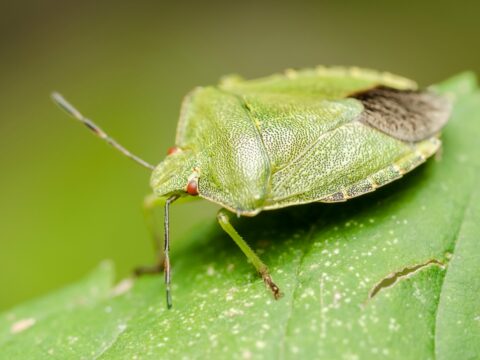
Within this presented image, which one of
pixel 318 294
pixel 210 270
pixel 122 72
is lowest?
pixel 318 294

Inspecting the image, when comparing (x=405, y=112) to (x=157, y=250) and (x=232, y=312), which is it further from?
(x=157, y=250)

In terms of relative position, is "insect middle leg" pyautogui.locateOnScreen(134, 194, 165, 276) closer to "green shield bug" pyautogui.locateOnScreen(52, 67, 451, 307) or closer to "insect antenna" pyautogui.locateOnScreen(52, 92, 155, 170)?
"insect antenna" pyautogui.locateOnScreen(52, 92, 155, 170)

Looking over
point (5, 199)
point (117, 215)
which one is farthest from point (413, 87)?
point (5, 199)

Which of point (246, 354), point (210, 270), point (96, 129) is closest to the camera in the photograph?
point (246, 354)

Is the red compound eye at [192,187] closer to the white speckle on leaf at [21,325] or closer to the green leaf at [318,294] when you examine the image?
the green leaf at [318,294]

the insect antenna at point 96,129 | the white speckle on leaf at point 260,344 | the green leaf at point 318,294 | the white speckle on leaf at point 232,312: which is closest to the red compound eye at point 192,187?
the insect antenna at point 96,129

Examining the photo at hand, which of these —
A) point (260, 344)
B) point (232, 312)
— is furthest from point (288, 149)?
point (260, 344)
